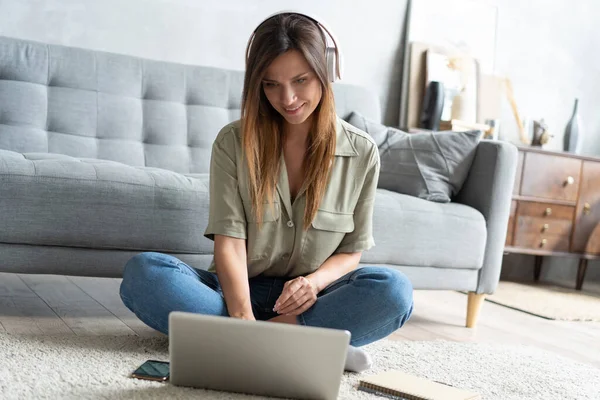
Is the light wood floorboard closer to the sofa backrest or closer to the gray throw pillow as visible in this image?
the sofa backrest

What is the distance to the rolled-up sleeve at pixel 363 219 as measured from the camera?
1796 mm

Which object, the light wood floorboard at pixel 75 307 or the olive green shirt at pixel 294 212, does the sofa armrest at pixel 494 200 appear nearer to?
the olive green shirt at pixel 294 212

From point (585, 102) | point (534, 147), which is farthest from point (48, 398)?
point (585, 102)

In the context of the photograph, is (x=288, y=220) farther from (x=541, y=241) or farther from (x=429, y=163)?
(x=541, y=241)

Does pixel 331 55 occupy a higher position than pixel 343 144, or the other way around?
pixel 331 55

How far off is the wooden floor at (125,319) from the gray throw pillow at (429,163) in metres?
0.45

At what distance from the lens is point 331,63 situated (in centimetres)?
166

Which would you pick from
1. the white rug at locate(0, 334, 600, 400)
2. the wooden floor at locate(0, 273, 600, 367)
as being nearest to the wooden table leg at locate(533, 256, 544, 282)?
the wooden floor at locate(0, 273, 600, 367)

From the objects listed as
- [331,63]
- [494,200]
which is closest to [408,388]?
[331,63]

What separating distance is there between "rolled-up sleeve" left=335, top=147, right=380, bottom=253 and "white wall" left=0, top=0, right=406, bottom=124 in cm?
171

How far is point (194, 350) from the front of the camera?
1273 millimetres

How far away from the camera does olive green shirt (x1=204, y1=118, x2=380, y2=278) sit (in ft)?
5.56

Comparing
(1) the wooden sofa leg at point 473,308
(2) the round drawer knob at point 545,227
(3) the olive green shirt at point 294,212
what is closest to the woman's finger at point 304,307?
(3) the olive green shirt at point 294,212

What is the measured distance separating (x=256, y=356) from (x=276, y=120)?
645 mm
